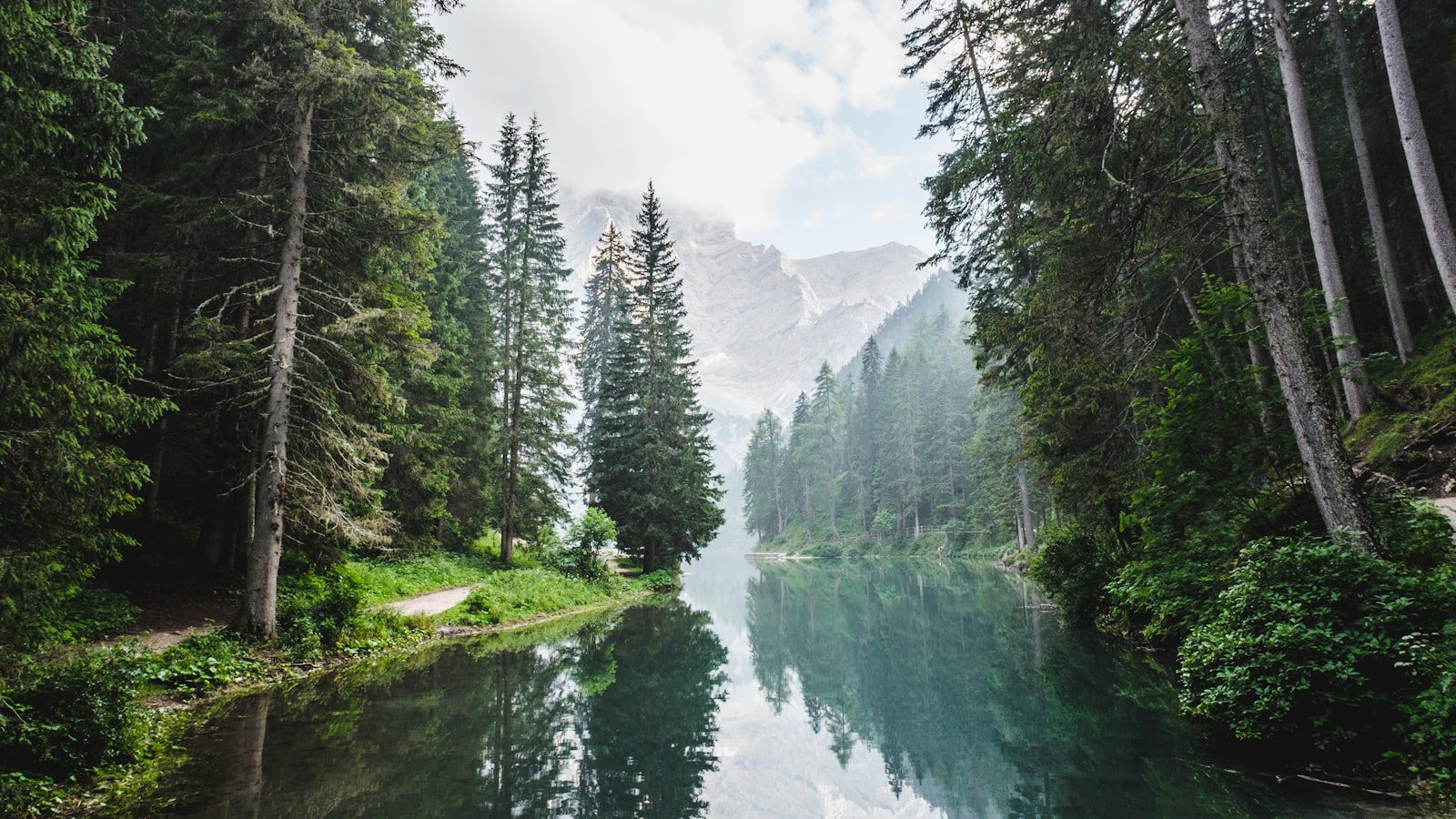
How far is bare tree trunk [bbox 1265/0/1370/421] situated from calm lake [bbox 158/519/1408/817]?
725 centimetres

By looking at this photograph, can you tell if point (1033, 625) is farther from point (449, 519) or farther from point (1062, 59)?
Answer: point (449, 519)

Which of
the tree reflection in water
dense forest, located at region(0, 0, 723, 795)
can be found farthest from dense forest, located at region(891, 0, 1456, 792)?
dense forest, located at region(0, 0, 723, 795)

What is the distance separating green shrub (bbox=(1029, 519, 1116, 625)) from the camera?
14.2 metres

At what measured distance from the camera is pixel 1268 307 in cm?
721

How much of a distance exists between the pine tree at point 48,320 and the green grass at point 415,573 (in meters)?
7.94

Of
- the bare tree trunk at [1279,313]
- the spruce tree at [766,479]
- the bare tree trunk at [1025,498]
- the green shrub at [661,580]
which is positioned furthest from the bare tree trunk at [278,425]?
the spruce tree at [766,479]

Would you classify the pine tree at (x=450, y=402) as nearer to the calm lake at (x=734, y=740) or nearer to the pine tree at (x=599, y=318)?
the calm lake at (x=734, y=740)

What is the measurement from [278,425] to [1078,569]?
17.6 m

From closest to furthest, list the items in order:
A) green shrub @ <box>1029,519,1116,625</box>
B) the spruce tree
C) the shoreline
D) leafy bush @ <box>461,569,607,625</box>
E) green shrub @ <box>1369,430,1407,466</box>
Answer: the shoreline < green shrub @ <box>1369,430,1407,466</box> < green shrub @ <box>1029,519,1116,625</box> < leafy bush @ <box>461,569,607,625</box> < the spruce tree

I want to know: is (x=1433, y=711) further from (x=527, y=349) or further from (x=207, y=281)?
(x=527, y=349)

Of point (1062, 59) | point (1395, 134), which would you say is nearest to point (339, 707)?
point (1062, 59)

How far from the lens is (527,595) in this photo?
2039 cm

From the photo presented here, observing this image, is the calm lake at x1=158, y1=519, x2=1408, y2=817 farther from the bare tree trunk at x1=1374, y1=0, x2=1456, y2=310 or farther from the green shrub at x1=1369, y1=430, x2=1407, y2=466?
the bare tree trunk at x1=1374, y1=0, x2=1456, y2=310

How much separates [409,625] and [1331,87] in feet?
96.0
